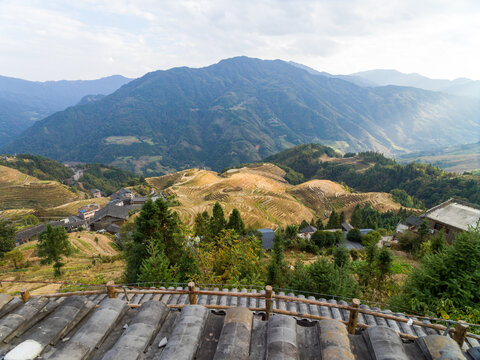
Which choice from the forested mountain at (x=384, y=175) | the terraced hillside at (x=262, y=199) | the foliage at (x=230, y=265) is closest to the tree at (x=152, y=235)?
the foliage at (x=230, y=265)

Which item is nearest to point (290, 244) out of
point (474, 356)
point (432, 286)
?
point (432, 286)

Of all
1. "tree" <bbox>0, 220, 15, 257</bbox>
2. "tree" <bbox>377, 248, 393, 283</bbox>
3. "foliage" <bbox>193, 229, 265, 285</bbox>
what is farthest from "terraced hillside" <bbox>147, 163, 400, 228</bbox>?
"tree" <bbox>377, 248, 393, 283</bbox>

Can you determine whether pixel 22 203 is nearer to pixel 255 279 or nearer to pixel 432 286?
pixel 255 279

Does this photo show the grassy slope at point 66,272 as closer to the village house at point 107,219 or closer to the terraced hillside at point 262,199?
the terraced hillside at point 262,199

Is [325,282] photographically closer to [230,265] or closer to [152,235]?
[230,265]

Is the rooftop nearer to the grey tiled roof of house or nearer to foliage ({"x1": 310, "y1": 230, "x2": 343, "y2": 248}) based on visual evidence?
foliage ({"x1": 310, "y1": 230, "x2": 343, "y2": 248})
